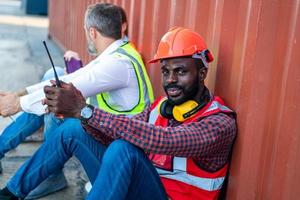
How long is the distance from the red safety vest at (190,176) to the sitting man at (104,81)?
85 centimetres

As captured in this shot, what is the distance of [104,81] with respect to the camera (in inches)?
140

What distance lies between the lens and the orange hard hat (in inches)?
106

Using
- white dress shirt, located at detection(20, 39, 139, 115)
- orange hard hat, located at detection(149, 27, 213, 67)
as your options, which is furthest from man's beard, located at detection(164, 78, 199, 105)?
white dress shirt, located at detection(20, 39, 139, 115)

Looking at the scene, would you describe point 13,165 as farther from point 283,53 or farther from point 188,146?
point 283,53

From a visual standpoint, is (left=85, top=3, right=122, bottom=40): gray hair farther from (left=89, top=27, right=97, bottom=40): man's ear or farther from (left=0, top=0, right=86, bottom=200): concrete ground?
(left=0, top=0, right=86, bottom=200): concrete ground

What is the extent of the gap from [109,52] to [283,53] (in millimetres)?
1639

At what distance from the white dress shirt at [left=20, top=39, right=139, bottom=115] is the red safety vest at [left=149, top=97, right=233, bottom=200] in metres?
0.83

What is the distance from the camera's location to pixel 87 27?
3990 mm

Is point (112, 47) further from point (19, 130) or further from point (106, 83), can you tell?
point (19, 130)

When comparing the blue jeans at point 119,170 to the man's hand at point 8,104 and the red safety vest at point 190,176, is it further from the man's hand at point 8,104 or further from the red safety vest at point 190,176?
the man's hand at point 8,104

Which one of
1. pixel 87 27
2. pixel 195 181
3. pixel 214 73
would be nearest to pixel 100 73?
pixel 87 27

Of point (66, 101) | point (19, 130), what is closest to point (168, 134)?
point (66, 101)

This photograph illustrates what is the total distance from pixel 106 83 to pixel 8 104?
0.67 m

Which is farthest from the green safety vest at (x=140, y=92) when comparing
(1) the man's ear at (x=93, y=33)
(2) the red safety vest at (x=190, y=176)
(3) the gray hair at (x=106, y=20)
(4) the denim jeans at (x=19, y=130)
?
(2) the red safety vest at (x=190, y=176)
